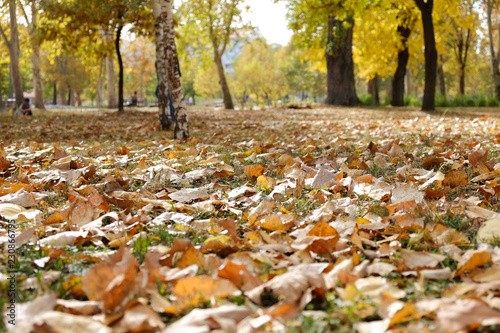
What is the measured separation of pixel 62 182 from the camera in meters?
3.28

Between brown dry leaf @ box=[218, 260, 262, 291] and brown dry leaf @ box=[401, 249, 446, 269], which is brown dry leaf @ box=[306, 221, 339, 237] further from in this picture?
brown dry leaf @ box=[218, 260, 262, 291]

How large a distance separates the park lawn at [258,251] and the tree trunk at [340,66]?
17180 mm

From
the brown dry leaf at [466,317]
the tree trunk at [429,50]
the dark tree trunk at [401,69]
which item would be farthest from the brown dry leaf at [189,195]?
the dark tree trunk at [401,69]

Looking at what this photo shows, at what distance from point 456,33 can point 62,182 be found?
32109 millimetres

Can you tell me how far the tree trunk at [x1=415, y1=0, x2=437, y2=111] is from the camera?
13.3 metres

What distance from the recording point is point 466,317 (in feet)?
3.85

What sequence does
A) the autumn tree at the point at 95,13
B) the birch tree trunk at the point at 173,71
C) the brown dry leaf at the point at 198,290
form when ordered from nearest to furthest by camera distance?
1. the brown dry leaf at the point at 198,290
2. the birch tree trunk at the point at 173,71
3. the autumn tree at the point at 95,13

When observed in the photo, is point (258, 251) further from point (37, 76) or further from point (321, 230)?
point (37, 76)

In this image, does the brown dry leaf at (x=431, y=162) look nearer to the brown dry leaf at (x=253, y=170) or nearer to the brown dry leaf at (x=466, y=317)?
the brown dry leaf at (x=253, y=170)

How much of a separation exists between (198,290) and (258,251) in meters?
0.52

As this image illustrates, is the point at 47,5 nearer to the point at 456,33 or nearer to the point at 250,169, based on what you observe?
the point at 250,169

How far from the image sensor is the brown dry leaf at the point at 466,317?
1.16 m

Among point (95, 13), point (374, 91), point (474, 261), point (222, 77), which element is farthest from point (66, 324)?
point (374, 91)

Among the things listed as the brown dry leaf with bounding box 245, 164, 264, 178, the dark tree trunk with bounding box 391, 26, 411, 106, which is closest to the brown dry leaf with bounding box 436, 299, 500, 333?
the brown dry leaf with bounding box 245, 164, 264, 178
